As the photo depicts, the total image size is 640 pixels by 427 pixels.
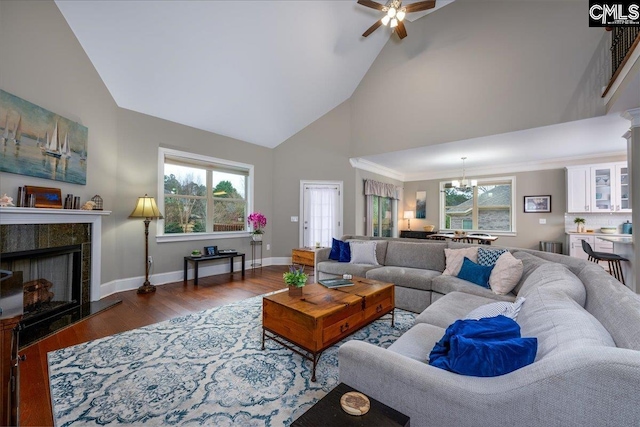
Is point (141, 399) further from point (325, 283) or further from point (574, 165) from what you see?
point (574, 165)

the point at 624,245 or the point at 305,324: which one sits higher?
the point at 624,245

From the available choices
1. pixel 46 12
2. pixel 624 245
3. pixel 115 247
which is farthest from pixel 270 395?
pixel 624 245

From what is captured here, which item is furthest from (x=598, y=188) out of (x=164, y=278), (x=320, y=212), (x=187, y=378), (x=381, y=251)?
(x=164, y=278)

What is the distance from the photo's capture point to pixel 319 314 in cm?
188

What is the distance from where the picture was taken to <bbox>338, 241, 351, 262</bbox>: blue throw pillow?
13.2ft

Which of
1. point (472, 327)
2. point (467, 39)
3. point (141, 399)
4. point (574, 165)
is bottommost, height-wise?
point (141, 399)

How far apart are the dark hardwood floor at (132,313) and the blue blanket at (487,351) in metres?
2.22

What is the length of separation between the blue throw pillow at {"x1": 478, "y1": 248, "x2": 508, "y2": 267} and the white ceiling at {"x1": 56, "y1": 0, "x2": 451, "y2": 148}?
13.9 ft

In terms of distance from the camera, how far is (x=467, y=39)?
4.42 m

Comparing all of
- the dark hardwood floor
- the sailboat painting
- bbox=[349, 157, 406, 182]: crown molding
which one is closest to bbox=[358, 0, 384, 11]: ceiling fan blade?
bbox=[349, 157, 406, 182]: crown molding

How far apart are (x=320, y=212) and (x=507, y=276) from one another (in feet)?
13.5

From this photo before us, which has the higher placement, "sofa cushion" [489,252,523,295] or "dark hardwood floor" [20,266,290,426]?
"sofa cushion" [489,252,523,295]

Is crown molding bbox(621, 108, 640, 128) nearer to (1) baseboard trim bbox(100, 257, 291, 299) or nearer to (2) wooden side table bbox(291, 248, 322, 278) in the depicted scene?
(2) wooden side table bbox(291, 248, 322, 278)

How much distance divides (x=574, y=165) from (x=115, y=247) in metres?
8.93
